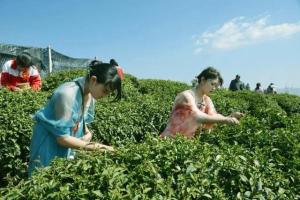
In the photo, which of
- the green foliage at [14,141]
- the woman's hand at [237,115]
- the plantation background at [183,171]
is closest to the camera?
the plantation background at [183,171]

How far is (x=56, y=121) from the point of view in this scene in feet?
11.6

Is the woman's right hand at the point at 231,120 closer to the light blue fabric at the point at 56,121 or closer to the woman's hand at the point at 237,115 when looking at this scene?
the woman's hand at the point at 237,115

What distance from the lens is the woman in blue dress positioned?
351 centimetres

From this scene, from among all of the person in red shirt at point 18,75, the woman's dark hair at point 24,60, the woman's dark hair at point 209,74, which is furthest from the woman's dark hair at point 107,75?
the person in red shirt at point 18,75

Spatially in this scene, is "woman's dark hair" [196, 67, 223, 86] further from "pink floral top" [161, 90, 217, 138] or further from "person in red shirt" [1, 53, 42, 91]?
"person in red shirt" [1, 53, 42, 91]

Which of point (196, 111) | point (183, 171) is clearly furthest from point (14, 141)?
point (183, 171)

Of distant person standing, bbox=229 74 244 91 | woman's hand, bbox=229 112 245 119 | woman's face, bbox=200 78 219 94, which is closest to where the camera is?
woman's hand, bbox=229 112 245 119

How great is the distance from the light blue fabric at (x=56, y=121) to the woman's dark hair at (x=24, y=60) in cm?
426

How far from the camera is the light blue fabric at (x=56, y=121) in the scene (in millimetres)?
3508

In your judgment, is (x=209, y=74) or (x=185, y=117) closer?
(x=185, y=117)

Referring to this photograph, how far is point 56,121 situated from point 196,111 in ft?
6.45

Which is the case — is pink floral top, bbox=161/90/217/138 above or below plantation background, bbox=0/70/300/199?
above

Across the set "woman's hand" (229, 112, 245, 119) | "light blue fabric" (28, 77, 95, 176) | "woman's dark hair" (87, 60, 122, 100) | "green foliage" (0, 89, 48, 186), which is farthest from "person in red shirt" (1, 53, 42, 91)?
→ "woman's dark hair" (87, 60, 122, 100)

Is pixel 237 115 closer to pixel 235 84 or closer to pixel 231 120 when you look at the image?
pixel 231 120
